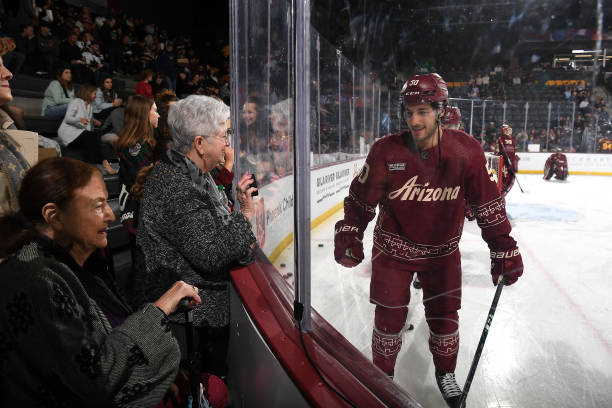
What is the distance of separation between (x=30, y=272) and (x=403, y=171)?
0.66m

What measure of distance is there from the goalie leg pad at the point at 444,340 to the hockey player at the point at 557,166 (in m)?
0.38

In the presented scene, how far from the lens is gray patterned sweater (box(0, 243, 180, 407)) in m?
0.59

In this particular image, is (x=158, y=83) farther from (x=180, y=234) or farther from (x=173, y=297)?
(x=173, y=297)

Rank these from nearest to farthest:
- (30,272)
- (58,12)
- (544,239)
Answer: (30,272)
(544,239)
(58,12)

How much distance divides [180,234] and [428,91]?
0.69 m

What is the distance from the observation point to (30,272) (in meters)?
0.62

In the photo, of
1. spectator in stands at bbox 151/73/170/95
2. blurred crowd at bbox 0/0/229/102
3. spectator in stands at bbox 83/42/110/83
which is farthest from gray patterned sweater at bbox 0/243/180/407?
spectator in stands at bbox 151/73/170/95

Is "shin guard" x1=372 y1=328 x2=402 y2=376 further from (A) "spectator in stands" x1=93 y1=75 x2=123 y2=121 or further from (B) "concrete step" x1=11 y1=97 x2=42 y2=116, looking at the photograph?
(B) "concrete step" x1=11 y1=97 x2=42 y2=116

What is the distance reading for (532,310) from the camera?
934 mm

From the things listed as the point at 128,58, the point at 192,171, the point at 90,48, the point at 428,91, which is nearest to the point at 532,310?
the point at 428,91

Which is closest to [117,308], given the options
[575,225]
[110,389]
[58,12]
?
[110,389]

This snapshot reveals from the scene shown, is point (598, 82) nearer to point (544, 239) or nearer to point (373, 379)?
point (544, 239)

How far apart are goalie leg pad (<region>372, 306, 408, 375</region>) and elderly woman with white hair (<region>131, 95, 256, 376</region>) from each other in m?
0.41

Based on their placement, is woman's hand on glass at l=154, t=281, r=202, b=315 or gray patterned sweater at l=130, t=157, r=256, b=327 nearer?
woman's hand on glass at l=154, t=281, r=202, b=315
